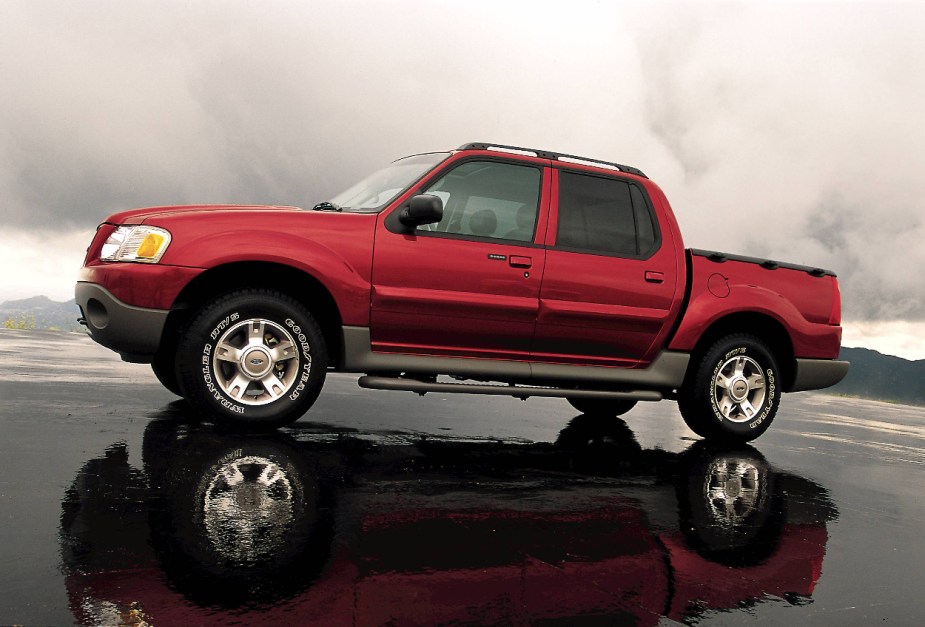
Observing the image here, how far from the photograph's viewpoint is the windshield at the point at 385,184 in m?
5.83

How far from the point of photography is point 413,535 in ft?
10.9

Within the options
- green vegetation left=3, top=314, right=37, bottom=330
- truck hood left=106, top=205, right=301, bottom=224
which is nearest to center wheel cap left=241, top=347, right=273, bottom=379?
truck hood left=106, top=205, right=301, bottom=224

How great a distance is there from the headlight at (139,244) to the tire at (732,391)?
14.1 ft

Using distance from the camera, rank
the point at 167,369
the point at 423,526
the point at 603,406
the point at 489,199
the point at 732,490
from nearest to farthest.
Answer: the point at 423,526
the point at 732,490
the point at 489,199
the point at 167,369
the point at 603,406

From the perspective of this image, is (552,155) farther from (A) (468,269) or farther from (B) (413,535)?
(B) (413,535)

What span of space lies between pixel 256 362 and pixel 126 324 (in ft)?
2.85

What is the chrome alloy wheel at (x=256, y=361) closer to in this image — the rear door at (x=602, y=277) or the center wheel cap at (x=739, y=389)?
the rear door at (x=602, y=277)

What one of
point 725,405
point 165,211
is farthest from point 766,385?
point 165,211

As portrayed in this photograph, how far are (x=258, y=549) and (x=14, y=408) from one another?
12.6 feet

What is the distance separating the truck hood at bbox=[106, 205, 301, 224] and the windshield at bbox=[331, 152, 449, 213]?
1.72 feet

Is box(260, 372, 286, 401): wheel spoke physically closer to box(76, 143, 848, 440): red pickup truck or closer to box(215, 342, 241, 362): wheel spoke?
box(76, 143, 848, 440): red pickup truck

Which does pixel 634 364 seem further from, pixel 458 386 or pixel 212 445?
pixel 212 445

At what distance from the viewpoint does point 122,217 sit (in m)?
5.43

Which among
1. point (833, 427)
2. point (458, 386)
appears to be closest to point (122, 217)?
point (458, 386)
